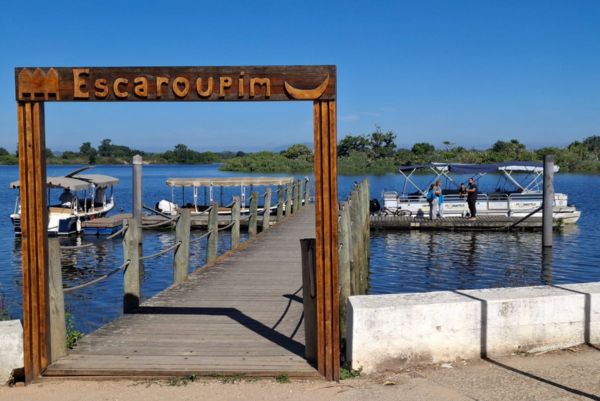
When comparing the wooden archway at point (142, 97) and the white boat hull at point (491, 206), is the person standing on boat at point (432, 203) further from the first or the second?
the wooden archway at point (142, 97)

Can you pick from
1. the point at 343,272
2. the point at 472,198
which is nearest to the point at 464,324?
the point at 343,272

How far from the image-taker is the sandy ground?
→ 5.81 meters

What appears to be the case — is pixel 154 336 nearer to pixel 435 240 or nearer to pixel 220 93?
pixel 220 93

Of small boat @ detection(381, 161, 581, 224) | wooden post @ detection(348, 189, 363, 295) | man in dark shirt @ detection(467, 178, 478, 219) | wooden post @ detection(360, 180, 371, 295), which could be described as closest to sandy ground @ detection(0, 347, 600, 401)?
wooden post @ detection(348, 189, 363, 295)

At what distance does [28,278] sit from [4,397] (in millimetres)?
1040

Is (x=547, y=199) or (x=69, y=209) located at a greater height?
(x=547, y=199)

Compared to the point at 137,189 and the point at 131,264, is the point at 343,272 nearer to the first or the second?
the point at 131,264

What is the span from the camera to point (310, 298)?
6824mm

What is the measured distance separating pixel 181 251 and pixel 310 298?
509 centimetres

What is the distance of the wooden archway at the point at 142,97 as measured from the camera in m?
6.34

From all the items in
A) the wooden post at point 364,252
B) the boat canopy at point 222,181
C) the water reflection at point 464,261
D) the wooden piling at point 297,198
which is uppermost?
the boat canopy at point 222,181

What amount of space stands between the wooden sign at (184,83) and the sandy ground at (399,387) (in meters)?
2.52

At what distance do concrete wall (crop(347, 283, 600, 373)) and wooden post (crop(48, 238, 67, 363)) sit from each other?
2779mm

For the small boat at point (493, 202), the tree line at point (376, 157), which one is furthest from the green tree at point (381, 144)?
the small boat at point (493, 202)
